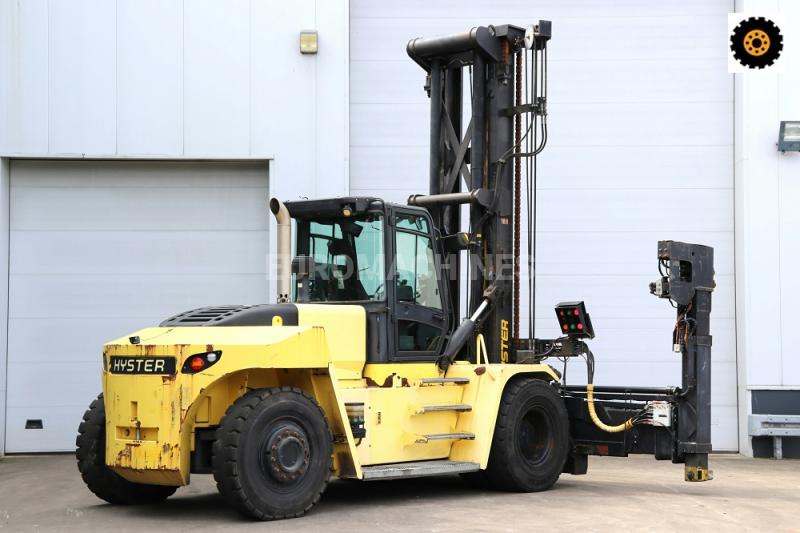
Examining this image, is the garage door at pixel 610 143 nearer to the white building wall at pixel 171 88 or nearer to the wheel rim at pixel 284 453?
the white building wall at pixel 171 88

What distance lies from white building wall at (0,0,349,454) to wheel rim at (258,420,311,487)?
6555 mm

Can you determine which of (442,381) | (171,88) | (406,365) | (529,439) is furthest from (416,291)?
(171,88)

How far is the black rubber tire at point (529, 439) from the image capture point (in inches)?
429

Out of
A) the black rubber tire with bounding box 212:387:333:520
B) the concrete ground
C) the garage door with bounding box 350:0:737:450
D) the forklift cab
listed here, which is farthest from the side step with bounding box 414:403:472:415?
the garage door with bounding box 350:0:737:450

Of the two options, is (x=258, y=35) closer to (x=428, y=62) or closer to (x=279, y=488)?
(x=428, y=62)

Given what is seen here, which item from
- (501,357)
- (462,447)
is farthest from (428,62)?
(462,447)

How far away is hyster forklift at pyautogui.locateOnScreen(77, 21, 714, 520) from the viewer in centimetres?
917

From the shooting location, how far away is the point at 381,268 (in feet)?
34.4

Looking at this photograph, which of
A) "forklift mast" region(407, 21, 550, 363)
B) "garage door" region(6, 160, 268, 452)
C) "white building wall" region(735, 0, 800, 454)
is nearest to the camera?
"forklift mast" region(407, 21, 550, 363)

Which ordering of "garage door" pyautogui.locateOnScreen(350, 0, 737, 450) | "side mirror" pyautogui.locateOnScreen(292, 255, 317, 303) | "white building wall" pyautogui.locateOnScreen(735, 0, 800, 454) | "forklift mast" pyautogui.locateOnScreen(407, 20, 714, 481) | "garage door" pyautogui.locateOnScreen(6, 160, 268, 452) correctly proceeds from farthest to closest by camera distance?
"garage door" pyautogui.locateOnScreen(350, 0, 737, 450) → "garage door" pyautogui.locateOnScreen(6, 160, 268, 452) → "white building wall" pyautogui.locateOnScreen(735, 0, 800, 454) → "forklift mast" pyautogui.locateOnScreen(407, 20, 714, 481) → "side mirror" pyautogui.locateOnScreen(292, 255, 317, 303)

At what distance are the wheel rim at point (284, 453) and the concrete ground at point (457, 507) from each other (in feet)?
1.15

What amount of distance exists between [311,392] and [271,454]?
39.8 inches

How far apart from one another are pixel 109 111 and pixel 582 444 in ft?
25.1

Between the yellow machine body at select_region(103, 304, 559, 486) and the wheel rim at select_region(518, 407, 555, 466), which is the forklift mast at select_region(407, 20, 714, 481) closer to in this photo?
the wheel rim at select_region(518, 407, 555, 466)
